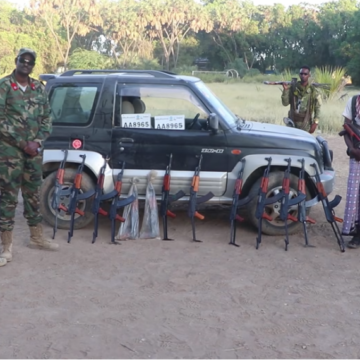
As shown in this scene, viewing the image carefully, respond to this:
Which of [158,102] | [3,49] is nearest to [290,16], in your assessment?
[3,49]

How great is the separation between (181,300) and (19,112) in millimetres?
2240

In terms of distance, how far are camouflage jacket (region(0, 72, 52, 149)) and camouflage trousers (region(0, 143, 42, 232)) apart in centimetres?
11

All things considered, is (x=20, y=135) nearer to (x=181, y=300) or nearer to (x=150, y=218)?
(x=150, y=218)

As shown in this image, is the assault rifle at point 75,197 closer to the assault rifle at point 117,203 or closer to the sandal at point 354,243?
the assault rifle at point 117,203

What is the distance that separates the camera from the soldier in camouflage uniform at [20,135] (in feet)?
17.6

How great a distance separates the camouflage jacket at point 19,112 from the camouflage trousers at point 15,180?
0.11 m

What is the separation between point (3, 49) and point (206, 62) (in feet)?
83.1

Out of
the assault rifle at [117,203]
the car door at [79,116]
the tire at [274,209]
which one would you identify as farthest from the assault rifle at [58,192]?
the tire at [274,209]

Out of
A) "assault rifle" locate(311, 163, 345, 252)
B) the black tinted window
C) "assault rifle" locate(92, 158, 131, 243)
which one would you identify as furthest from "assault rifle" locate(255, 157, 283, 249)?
the black tinted window

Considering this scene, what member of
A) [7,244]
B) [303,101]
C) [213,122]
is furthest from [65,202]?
[303,101]

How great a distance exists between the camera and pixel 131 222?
641 centimetres

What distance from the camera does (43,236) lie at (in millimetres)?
5969

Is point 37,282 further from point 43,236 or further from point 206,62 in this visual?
point 206,62

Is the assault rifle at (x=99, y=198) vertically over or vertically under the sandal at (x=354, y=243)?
over
